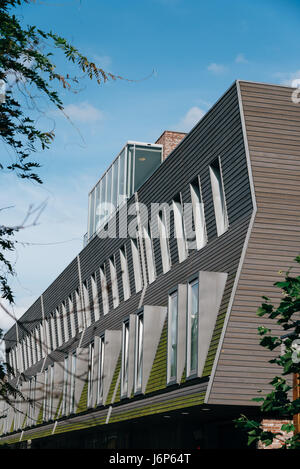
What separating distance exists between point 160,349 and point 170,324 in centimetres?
169

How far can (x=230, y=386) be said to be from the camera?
16.6 meters

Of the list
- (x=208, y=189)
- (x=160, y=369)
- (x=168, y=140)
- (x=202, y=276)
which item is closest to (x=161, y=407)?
(x=160, y=369)

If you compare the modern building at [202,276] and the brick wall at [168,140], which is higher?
the brick wall at [168,140]

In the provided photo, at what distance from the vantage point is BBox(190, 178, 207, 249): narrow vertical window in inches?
803

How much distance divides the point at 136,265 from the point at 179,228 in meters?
4.58

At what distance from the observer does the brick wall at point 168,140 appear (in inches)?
1399

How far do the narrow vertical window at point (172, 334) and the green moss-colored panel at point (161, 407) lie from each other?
2.47 feet

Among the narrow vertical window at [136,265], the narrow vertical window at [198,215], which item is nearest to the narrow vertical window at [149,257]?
the narrow vertical window at [136,265]

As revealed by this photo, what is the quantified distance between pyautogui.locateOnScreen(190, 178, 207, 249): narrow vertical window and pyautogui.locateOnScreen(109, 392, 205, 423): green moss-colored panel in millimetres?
4547

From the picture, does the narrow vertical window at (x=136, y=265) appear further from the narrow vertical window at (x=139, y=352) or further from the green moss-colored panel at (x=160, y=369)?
the green moss-colored panel at (x=160, y=369)

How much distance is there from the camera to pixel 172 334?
67.1ft

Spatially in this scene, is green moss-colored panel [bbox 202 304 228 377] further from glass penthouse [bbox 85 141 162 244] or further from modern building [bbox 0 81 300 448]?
glass penthouse [bbox 85 141 162 244]

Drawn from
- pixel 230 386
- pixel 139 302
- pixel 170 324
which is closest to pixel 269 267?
pixel 230 386

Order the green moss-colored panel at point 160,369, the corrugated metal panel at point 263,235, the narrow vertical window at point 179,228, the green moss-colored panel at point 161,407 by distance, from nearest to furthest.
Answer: the corrugated metal panel at point 263,235, the green moss-colored panel at point 161,407, the green moss-colored panel at point 160,369, the narrow vertical window at point 179,228
